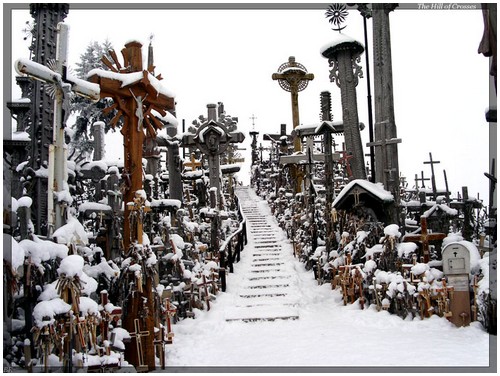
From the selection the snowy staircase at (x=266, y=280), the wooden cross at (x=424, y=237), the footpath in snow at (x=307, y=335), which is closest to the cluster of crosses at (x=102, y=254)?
the footpath in snow at (x=307, y=335)

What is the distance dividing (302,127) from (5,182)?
10097mm

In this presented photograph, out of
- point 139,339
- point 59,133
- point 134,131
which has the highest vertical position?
point 134,131

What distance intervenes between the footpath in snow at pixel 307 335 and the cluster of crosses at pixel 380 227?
0.36 metres

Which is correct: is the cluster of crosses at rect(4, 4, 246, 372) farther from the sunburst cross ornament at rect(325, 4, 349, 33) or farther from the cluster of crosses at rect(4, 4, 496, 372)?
the sunburst cross ornament at rect(325, 4, 349, 33)

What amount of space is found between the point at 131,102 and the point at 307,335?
4726 millimetres

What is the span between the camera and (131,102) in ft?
24.2

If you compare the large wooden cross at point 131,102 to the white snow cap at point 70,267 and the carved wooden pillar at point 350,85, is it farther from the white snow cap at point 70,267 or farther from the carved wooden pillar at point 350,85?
the carved wooden pillar at point 350,85

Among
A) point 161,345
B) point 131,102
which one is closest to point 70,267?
point 161,345

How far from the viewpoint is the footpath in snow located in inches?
272

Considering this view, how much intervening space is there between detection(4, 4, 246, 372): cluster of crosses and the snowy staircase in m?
0.95

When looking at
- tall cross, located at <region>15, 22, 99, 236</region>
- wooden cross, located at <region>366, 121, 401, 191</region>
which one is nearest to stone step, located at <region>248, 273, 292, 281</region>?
wooden cross, located at <region>366, 121, 401, 191</region>

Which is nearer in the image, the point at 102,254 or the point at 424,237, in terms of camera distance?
the point at 102,254

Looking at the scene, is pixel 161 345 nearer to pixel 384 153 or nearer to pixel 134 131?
pixel 134 131

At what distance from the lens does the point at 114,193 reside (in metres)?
8.92
